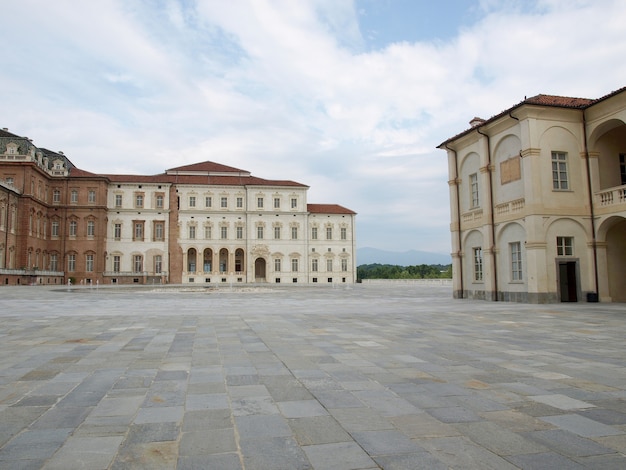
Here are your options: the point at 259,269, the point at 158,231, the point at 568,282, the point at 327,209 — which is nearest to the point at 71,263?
the point at 158,231

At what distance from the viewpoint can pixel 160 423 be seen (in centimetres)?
423

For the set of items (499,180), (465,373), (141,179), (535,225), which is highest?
(141,179)

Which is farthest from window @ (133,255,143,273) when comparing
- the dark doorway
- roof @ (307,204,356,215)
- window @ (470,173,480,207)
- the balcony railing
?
the balcony railing

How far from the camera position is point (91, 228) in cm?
6059

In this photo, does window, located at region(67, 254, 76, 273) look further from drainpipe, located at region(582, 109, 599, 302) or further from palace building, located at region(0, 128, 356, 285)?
drainpipe, located at region(582, 109, 599, 302)

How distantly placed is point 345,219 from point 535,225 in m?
50.1

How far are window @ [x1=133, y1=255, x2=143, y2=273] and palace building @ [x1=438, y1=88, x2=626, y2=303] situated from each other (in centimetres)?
5108

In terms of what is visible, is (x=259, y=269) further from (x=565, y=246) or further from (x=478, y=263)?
(x=565, y=246)

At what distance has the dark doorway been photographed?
20234mm

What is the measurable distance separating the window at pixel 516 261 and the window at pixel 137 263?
52013 millimetres

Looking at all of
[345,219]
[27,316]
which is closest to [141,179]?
[345,219]

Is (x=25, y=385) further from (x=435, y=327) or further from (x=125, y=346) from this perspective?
(x=435, y=327)

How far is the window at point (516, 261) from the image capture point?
20875 mm

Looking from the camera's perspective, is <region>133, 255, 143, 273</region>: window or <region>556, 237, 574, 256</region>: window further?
<region>133, 255, 143, 273</region>: window
